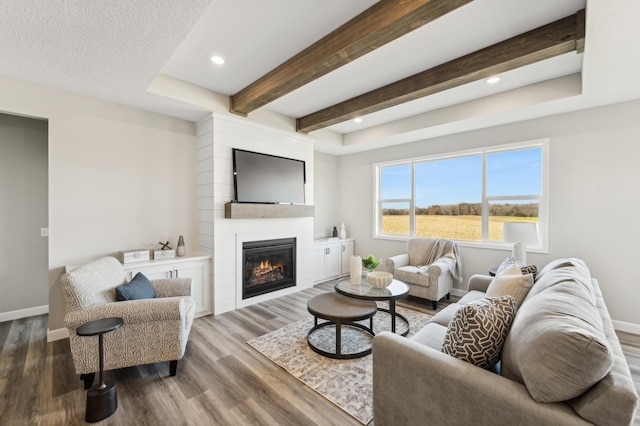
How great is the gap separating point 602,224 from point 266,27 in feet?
14.0

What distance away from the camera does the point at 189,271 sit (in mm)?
3436

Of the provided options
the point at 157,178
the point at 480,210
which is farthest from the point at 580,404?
the point at 157,178

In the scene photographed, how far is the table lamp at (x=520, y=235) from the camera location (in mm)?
3262

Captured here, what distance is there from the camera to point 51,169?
2896 mm

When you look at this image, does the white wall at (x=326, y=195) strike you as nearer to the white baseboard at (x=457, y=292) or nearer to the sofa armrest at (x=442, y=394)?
the white baseboard at (x=457, y=292)

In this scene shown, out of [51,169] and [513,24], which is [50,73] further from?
[513,24]

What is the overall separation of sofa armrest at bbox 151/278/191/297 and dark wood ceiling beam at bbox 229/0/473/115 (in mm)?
2237

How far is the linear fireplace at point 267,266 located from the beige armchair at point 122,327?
1613mm

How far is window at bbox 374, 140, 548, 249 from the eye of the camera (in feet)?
12.5

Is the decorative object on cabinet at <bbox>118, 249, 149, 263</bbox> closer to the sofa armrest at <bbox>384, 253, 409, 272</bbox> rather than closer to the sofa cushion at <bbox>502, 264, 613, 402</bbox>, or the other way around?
the sofa armrest at <bbox>384, 253, 409, 272</bbox>

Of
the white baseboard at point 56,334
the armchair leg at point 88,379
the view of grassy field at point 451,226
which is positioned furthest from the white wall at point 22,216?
the view of grassy field at point 451,226

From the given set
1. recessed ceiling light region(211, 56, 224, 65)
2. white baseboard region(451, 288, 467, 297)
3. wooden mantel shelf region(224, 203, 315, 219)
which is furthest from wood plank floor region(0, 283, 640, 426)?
recessed ceiling light region(211, 56, 224, 65)

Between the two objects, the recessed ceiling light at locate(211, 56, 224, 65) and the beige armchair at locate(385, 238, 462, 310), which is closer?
the recessed ceiling light at locate(211, 56, 224, 65)

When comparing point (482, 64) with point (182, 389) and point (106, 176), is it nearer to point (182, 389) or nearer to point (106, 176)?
point (182, 389)
